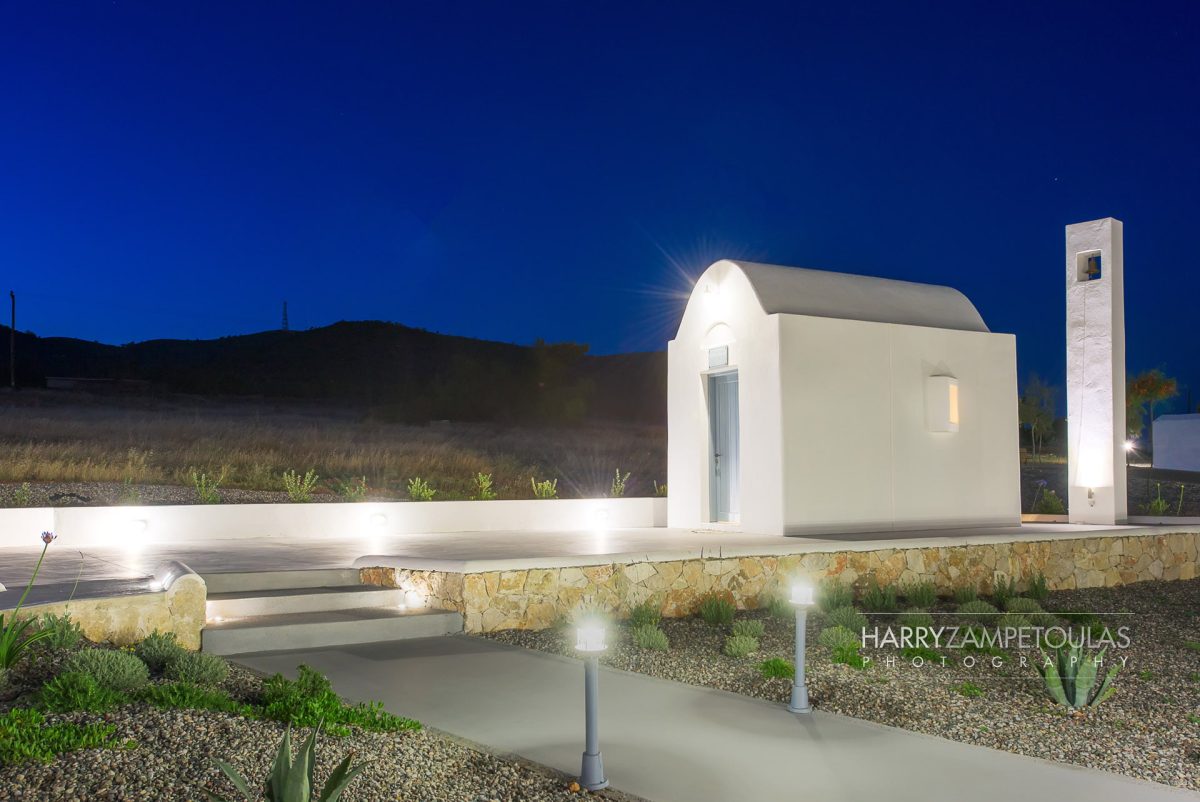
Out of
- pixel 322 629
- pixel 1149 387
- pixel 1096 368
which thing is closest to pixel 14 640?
pixel 322 629

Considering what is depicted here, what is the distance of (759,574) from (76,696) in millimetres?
6349

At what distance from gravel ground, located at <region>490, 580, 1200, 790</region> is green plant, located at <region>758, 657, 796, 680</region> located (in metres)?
0.08

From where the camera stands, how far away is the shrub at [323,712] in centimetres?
454

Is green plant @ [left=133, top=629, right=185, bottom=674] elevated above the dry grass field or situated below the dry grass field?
below

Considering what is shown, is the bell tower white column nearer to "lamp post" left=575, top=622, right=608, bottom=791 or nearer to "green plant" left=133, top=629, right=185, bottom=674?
"lamp post" left=575, top=622, right=608, bottom=791

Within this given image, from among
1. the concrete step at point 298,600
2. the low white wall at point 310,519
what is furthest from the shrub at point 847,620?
the low white wall at point 310,519

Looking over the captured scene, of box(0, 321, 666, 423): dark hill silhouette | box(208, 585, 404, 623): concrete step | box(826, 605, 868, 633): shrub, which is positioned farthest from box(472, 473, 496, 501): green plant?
box(0, 321, 666, 423): dark hill silhouette

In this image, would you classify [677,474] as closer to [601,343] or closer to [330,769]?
[330,769]

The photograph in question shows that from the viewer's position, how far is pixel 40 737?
3930 millimetres

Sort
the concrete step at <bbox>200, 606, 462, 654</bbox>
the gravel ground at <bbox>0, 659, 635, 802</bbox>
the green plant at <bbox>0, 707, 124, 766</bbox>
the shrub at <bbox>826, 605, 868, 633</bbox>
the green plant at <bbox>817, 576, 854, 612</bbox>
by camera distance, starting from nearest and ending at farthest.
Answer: the gravel ground at <bbox>0, 659, 635, 802</bbox>, the green plant at <bbox>0, 707, 124, 766</bbox>, the concrete step at <bbox>200, 606, 462, 654</bbox>, the shrub at <bbox>826, 605, 868, 633</bbox>, the green plant at <bbox>817, 576, 854, 612</bbox>

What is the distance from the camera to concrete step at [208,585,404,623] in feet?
24.3

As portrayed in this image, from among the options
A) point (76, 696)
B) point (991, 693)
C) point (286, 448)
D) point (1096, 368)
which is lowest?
point (991, 693)

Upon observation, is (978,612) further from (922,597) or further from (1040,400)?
(1040,400)

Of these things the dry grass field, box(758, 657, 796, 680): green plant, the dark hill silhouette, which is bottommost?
box(758, 657, 796, 680): green plant
